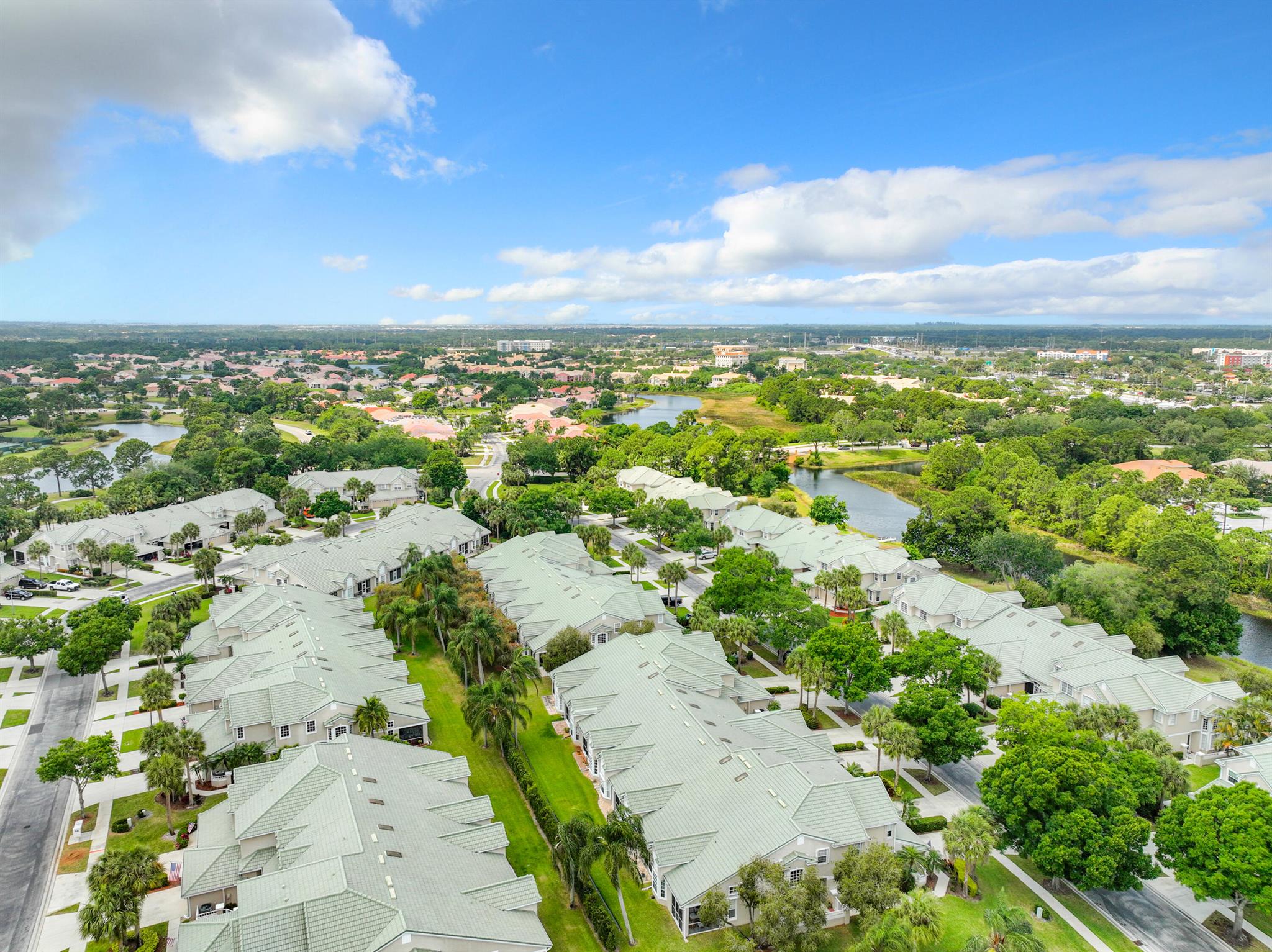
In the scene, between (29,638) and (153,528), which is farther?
(153,528)

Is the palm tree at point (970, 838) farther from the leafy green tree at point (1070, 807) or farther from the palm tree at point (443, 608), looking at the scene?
the palm tree at point (443, 608)

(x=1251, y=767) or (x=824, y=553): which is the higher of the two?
(x=1251, y=767)

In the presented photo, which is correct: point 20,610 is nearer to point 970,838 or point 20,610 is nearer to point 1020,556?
point 970,838

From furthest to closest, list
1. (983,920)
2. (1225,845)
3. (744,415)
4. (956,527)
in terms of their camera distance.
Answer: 1. (744,415)
2. (956,527)
3. (983,920)
4. (1225,845)

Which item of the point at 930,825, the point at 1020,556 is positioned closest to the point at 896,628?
the point at 930,825

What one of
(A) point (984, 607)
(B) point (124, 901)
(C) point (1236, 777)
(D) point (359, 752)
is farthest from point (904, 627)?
(B) point (124, 901)
